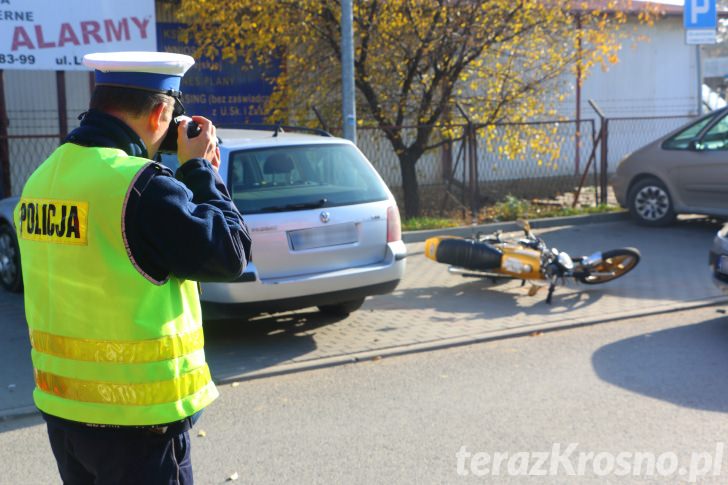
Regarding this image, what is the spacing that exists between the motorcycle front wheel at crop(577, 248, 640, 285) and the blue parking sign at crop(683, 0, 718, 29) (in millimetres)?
5913

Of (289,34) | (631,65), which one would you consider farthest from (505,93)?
(631,65)

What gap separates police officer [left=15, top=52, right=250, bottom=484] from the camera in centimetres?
220

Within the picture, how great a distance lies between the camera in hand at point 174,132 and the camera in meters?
2.41

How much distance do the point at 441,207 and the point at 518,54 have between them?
99.9 inches

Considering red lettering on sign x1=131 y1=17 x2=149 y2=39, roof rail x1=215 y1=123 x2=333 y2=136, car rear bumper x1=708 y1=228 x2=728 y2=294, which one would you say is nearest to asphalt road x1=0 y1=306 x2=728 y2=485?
car rear bumper x1=708 y1=228 x2=728 y2=294

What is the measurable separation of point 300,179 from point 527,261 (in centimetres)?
249

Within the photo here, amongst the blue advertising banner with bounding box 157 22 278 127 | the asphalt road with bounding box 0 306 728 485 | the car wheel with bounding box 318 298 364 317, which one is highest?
the blue advertising banner with bounding box 157 22 278 127

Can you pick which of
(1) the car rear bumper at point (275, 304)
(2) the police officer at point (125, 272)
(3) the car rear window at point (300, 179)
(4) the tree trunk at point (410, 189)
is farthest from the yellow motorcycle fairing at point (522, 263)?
(2) the police officer at point (125, 272)

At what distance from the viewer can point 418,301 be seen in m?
8.26

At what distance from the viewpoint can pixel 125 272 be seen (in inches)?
86.3

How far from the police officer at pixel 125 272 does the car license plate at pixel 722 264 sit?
18.1 feet

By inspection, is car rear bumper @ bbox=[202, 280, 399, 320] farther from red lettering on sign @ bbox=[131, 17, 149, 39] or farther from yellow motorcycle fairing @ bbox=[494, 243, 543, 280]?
red lettering on sign @ bbox=[131, 17, 149, 39]

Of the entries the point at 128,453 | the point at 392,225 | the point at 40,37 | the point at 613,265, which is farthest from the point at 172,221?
the point at 40,37

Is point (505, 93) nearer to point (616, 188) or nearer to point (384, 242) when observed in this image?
point (616, 188)
